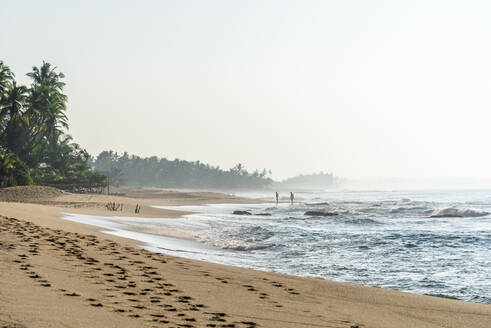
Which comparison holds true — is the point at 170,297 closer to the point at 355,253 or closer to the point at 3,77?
the point at 355,253

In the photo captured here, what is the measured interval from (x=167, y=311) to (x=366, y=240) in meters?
13.8

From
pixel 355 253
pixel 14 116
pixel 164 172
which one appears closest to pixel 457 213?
pixel 355 253

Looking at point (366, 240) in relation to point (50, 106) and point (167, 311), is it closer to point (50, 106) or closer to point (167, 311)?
point (167, 311)

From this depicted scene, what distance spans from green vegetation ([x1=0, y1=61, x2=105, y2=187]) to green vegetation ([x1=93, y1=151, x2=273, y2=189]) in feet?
384

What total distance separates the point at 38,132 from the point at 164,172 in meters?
130

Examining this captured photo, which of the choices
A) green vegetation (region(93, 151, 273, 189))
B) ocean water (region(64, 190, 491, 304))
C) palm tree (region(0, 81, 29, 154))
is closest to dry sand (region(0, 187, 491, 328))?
ocean water (region(64, 190, 491, 304))

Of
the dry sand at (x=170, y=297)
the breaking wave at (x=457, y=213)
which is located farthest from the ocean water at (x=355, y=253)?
the breaking wave at (x=457, y=213)

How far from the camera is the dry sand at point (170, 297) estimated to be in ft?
17.0

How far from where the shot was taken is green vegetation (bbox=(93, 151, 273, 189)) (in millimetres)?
180375

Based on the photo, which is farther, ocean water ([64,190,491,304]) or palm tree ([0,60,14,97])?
palm tree ([0,60,14,97])

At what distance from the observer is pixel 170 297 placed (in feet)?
21.5

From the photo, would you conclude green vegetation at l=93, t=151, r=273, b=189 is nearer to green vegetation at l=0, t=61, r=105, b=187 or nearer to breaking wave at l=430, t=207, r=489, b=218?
green vegetation at l=0, t=61, r=105, b=187

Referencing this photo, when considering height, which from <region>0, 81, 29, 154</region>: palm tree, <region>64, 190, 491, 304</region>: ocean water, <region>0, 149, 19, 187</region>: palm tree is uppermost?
<region>0, 81, 29, 154</region>: palm tree

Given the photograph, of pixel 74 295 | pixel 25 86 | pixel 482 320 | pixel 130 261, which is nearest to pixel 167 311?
pixel 74 295
